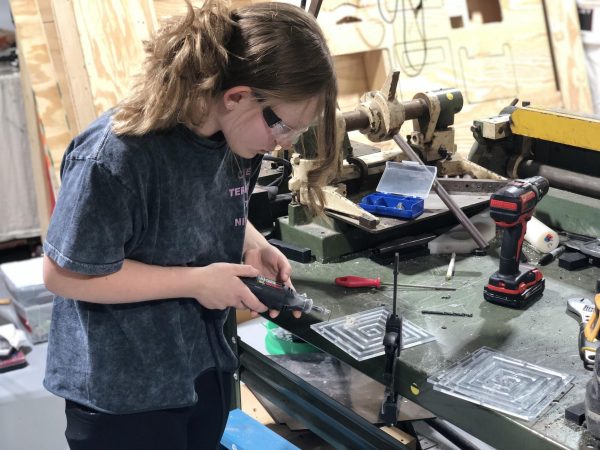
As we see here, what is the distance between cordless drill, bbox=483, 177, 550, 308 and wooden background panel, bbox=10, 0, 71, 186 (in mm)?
1904

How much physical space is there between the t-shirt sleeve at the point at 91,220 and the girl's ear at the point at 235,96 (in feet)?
0.59

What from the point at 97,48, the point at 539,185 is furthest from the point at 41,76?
the point at 539,185

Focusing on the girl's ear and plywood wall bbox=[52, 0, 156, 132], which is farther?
plywood wall bbox=[52, 0, 156, 132]

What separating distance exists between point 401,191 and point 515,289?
1.25 ft

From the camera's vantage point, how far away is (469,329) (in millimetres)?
1187

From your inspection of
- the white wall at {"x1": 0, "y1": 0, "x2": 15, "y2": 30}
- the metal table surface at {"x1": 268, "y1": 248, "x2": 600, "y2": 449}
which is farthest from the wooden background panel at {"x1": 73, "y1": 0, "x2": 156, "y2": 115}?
the metal table surface at {"x1": 268, "y1": 248, "x2": 600, "y2": 449}

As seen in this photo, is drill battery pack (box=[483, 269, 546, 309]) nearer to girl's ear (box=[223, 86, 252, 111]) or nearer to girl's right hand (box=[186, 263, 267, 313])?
girl's right hand (box=[186, 263, 267, 313])


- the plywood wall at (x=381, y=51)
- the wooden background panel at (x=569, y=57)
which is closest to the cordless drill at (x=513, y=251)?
the plywood wall at (x=381, y=51)

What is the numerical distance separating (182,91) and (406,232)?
0.68 metres

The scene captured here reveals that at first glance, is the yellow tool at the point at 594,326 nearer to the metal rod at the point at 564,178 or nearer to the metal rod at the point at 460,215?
the metal rod at the point at 460,215

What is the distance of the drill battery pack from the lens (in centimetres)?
125

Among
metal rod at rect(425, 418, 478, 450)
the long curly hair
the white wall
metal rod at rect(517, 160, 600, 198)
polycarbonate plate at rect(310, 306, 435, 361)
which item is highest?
the white wall

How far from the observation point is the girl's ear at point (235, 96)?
985mm

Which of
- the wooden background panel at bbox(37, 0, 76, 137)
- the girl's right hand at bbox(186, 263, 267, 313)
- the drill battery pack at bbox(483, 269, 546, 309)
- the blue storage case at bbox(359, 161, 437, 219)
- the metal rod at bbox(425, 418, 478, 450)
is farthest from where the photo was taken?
the wooden background panel at bbox(37, 0, 76, 137)
